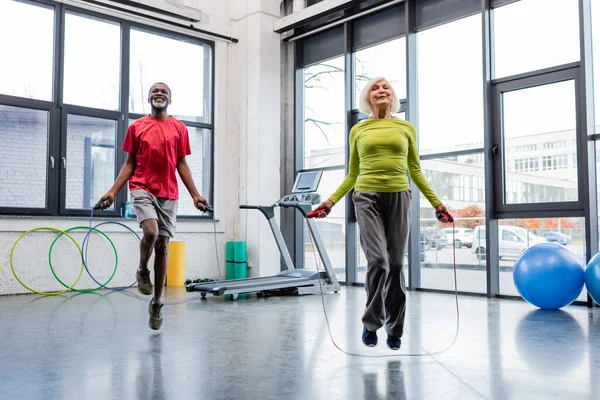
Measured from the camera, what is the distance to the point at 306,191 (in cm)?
552

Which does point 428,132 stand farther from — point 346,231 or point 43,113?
point 43,113

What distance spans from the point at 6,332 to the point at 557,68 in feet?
15.8

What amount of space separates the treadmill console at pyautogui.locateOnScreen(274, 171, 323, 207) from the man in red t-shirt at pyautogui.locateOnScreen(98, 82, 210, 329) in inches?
84.3

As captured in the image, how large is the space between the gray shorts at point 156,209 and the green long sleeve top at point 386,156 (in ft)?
3.55

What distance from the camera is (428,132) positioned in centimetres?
606

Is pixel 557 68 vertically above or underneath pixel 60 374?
above

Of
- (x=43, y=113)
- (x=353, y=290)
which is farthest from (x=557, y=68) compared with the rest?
(x=43, y=113)

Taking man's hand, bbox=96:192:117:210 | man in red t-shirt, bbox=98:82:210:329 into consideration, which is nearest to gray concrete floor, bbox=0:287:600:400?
man in red t-shirt, bbox=98:82:210:329

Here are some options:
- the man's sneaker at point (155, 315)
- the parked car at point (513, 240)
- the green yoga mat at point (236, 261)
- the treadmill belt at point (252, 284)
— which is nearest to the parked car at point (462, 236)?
the parked car at point (513, 240)

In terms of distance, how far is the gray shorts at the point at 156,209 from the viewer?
3264 mm

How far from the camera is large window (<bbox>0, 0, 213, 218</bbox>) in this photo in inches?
230

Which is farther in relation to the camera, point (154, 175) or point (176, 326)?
point (176, 326)

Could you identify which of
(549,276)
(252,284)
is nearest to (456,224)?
(549,276)

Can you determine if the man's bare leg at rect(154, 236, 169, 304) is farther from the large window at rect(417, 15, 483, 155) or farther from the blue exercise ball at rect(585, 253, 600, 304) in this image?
the large window at rect(417, 15, 483, 155)
